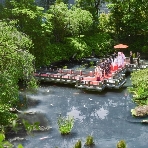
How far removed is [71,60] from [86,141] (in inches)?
836

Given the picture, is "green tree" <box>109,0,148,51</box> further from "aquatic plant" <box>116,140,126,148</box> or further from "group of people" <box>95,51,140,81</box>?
"aquatic plant" <box>116,140,126,148</box>

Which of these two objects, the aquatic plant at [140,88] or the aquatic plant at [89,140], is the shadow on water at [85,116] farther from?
the aquatic plant at [140,88]

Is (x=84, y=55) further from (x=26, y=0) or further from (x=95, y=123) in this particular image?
(x=95, y=123)

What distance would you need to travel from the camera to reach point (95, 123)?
67.2ft

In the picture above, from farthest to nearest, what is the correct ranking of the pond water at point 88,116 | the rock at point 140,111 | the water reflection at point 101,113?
1. the water reflection at point 101,113
2. the rock at point 140,111
3. the pond water at point 88,116

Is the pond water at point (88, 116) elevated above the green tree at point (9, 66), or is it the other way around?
the green tree at point (9, 66)

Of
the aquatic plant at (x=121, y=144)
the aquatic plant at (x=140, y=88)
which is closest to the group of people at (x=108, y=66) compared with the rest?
the aquatic plant at (x=140, y=88)

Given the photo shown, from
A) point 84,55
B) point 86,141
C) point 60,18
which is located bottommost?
point 86,141

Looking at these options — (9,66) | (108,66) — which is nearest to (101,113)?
(108,66)

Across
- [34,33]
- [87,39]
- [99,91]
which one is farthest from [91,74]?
[87,39]

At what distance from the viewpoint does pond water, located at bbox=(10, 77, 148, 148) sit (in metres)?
17.8

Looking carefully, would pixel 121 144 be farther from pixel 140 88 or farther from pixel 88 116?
pixel 140 88

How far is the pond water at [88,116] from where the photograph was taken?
58.4 feet

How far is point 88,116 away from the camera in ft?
71.4
